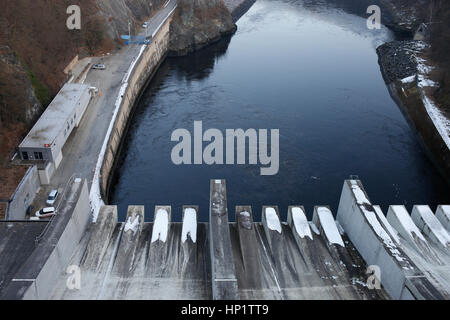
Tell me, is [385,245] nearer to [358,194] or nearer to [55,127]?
[358,194]

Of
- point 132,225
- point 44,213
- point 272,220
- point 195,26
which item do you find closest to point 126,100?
point 44,213

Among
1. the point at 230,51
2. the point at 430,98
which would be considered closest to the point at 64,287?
the point at 430,98

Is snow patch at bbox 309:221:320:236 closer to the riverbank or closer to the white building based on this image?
the white building

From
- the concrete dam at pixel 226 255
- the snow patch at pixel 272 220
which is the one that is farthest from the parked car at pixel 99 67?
the snow patch at pixel 272 220

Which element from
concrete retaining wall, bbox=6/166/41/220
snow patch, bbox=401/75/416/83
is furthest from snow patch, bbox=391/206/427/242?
snow patch, bbox=401/75/416/83

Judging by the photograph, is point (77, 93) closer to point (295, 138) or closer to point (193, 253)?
point (295, 138)

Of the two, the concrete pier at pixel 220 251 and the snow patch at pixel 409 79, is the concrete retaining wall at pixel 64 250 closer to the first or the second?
the concrete pier at pixel 220 251
